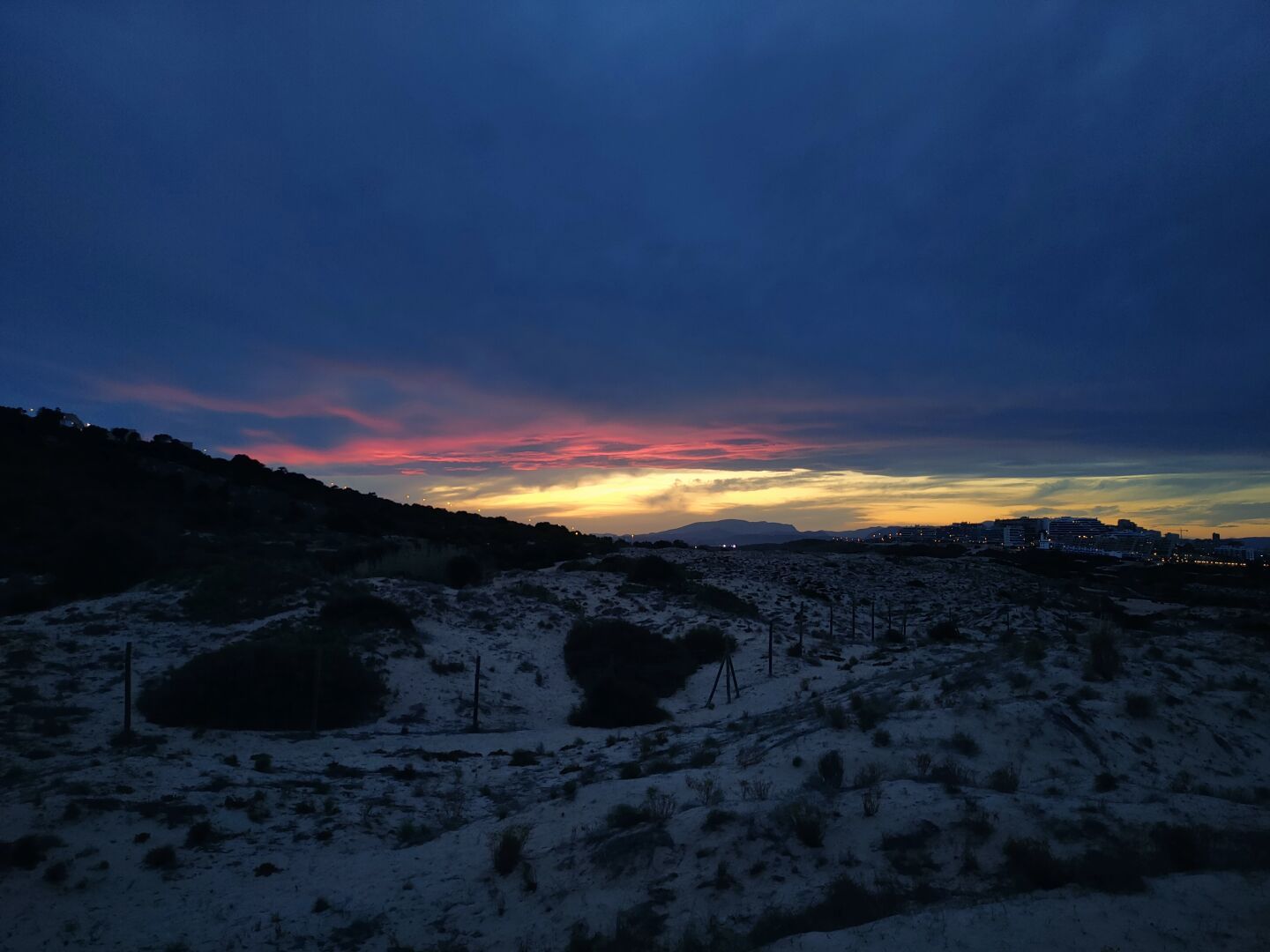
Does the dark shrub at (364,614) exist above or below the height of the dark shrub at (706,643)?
above

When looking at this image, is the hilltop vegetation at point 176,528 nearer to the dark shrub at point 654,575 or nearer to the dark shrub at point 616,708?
the dark shrub at point 654,575

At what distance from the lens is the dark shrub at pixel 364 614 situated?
843 inches

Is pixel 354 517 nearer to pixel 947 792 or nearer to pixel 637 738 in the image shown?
→ pixel 637 738

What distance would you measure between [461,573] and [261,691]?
54.3 ft

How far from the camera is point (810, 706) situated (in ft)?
46.1

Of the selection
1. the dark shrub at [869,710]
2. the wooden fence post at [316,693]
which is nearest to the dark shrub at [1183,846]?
the dark shrub at [869,710]

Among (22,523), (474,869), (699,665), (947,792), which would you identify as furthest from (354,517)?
(947,792)

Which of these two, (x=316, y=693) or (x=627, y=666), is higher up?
(x=316, y=693)

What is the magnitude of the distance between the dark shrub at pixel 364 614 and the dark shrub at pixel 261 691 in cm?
413

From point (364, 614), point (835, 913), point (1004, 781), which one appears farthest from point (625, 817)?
point (364, 614)

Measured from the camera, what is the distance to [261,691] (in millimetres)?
15234

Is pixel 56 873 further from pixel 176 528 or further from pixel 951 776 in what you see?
pixel 176 528

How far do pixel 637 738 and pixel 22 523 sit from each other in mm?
31681

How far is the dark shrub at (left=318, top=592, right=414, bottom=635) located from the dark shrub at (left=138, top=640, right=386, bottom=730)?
413cm
